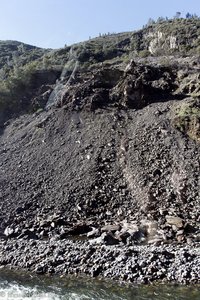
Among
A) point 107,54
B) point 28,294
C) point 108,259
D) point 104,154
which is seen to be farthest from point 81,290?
point 107,54

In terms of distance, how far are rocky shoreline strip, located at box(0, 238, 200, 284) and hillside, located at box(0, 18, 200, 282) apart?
1157 mm

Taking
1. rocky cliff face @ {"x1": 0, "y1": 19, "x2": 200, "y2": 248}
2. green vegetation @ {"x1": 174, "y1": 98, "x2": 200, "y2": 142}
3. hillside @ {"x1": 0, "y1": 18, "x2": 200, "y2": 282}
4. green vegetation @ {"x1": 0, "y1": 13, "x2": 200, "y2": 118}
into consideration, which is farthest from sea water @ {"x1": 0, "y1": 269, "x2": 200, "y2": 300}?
green vegetation @ {"x1": 0, "y1": 13, "x2": 200, "y2": 118}

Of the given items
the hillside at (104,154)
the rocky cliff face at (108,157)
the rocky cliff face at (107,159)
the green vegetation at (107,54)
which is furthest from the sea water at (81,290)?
the green vegetation at (107,54)

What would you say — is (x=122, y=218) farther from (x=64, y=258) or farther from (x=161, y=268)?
(x=161, y=268)

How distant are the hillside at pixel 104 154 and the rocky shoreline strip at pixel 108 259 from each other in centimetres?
116

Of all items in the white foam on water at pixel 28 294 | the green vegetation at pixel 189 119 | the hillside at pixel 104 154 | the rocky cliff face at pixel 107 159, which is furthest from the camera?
the green vegetation at pixel 189 119

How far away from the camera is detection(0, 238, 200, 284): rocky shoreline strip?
19.4m

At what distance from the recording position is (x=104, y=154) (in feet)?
119

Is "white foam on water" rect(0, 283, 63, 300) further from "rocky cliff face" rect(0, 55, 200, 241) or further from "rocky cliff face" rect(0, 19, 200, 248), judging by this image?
"rocky cliff face" rect(0, 55, 200, 241)

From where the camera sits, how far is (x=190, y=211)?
27.6 metres

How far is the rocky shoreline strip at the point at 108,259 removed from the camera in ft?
63.8

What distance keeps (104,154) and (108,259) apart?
1567 centimetres

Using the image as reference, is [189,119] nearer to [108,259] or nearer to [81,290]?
[108,259]

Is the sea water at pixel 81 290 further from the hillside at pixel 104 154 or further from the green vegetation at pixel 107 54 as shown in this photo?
the green vegetation at pixel 107 54
